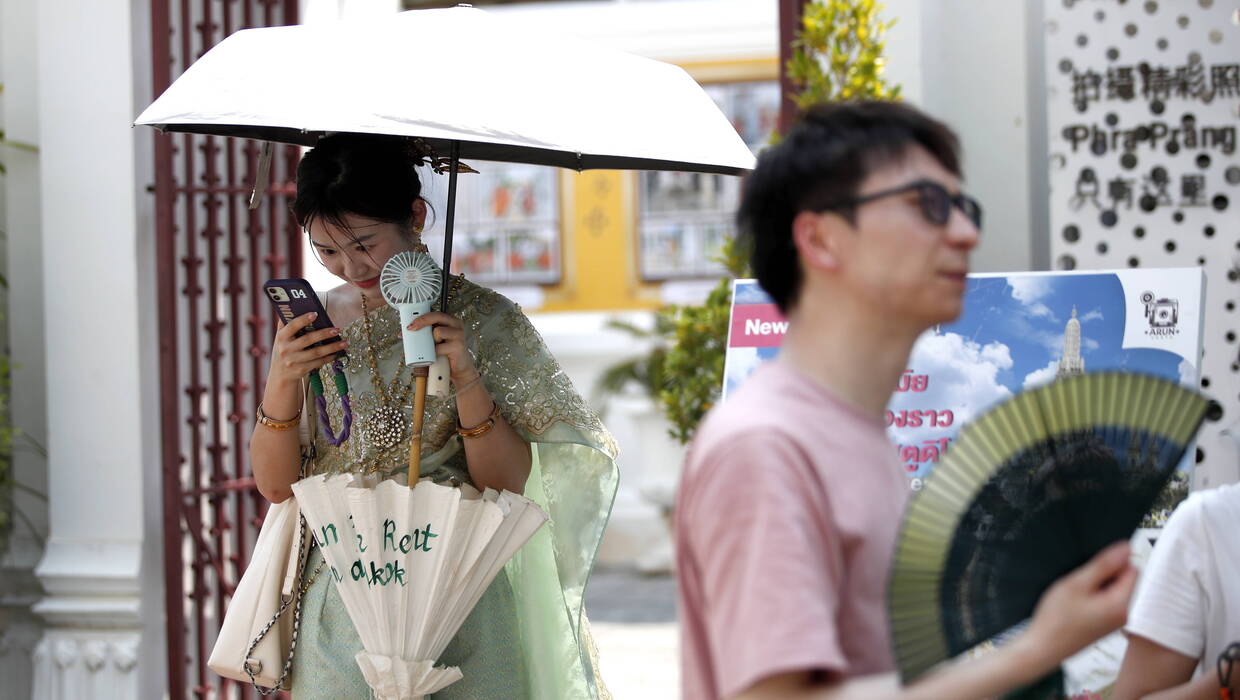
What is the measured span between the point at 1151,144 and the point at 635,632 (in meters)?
4.69

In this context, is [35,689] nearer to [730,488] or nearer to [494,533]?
[494,533]

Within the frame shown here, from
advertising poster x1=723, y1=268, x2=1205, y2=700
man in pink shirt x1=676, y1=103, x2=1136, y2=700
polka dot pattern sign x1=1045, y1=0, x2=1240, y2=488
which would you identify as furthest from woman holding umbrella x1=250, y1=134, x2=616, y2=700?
polka dot pattern sign x1=1045, y1=0, x2=1240, y2=488

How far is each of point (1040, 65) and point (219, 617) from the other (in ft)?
10.5

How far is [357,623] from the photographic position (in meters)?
2.45

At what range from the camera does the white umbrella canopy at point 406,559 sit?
241 cm

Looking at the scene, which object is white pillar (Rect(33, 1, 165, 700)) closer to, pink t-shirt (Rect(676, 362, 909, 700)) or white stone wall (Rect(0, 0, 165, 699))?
white stone wall (Rect(0, 0, 165, 699))

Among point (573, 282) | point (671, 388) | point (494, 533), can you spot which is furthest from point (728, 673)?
point (573, 282)

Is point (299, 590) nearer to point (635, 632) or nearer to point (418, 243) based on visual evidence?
point (418, 243)

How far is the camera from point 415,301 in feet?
8.04

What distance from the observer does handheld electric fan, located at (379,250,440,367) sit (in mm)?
2441

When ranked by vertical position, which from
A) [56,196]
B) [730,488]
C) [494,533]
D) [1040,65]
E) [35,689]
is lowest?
[35,689]

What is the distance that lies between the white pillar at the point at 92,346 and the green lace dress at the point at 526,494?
204cm

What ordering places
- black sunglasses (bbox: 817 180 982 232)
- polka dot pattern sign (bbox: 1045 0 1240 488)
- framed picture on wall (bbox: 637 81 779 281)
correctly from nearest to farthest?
black sunglasses (bbox: 817 180 982 232), polka dot pattern sign (bbox: 1045 0 1240 488), framed picture on wall (bbox: 637 81 779 281)

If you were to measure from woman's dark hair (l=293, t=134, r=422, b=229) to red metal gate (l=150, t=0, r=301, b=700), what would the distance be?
1.94 metres
